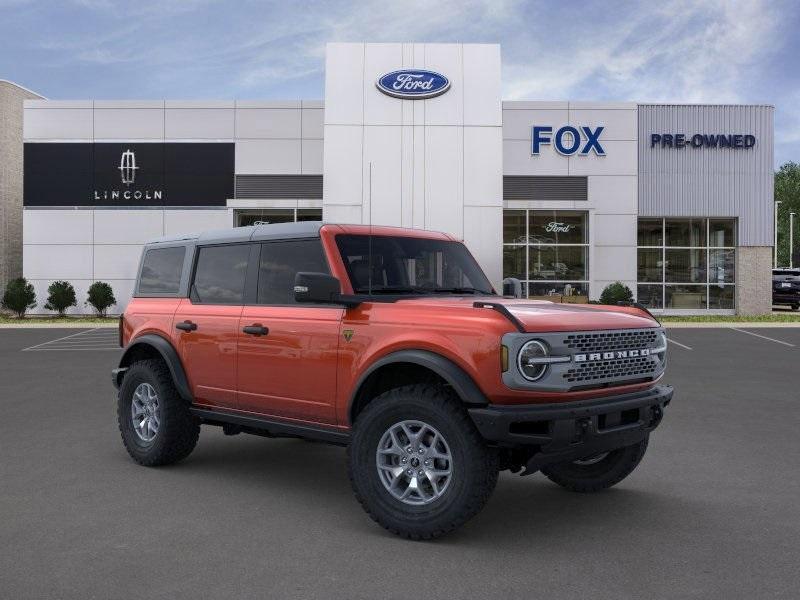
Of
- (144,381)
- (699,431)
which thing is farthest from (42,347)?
(699,431)

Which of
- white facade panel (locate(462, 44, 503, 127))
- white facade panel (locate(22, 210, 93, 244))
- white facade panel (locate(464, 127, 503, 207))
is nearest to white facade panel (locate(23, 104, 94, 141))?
white facade panel (locate(22, 210, 93, 244))

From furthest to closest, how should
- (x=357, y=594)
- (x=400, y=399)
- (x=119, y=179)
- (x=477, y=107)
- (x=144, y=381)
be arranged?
(x=119, y=179)
(x=477, y=107)
(x=144, y=381)
(x=400, y=399)
(x=357, y=594)

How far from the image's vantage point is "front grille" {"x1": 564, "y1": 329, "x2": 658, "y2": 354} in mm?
4660

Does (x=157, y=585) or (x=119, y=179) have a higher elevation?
(x=119, y=179)

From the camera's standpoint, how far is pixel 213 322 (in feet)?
20.1

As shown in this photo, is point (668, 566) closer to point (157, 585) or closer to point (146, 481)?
point (157, 585)

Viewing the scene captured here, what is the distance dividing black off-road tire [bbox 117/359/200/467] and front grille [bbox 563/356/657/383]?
337 centimetres

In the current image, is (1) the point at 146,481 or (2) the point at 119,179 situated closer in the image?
(1) the point at 146,481

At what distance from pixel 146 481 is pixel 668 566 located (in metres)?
3.84

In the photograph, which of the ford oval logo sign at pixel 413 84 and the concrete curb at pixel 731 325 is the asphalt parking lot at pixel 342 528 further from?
the concrete curb at pixel 731 325

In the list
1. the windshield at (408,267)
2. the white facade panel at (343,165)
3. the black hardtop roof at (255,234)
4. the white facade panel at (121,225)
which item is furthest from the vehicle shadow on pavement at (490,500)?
the white facade panel at (121,225)

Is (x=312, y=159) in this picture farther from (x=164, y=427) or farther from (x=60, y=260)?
(x=164, y=427)

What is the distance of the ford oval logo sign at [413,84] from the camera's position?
24.6 meters

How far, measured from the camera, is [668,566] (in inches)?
169
